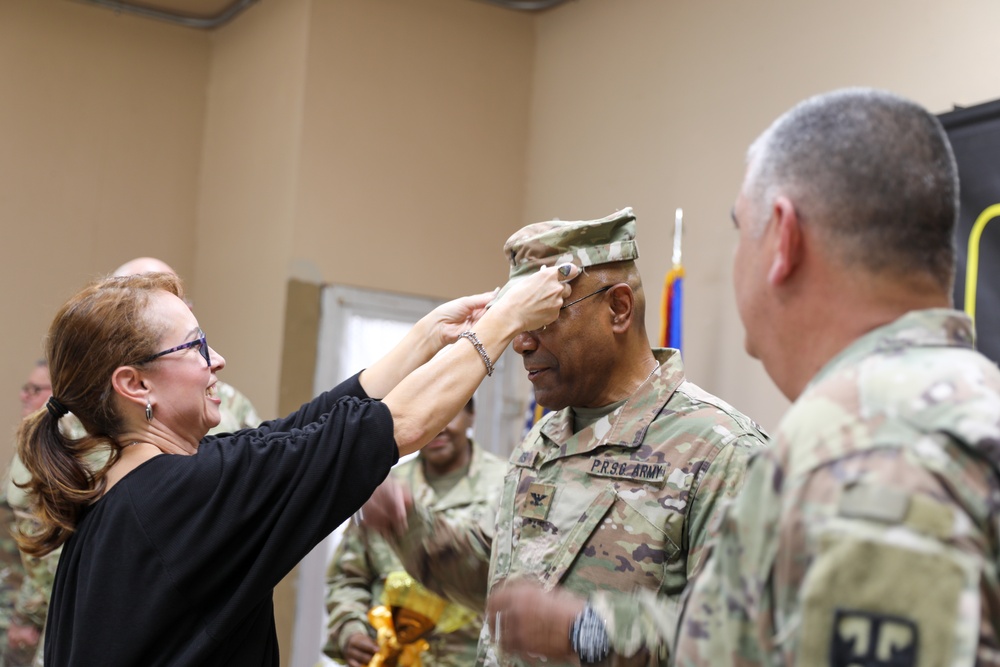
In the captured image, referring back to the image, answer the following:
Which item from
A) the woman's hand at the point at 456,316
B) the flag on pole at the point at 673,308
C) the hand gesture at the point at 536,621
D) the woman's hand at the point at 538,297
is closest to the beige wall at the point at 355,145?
the flag on pole at the point at 673,308

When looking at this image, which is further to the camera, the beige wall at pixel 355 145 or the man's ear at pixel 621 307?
the beige wall at pixel 355 145

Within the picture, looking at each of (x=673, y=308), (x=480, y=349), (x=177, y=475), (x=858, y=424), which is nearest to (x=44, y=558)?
(x=177, y=475)

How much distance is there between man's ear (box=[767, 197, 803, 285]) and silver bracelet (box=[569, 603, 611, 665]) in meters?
0.58

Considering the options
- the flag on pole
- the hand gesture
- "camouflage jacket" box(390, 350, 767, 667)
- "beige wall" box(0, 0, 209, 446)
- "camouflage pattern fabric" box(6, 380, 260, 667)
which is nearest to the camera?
the hand gesture

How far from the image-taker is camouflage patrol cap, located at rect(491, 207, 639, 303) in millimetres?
2213

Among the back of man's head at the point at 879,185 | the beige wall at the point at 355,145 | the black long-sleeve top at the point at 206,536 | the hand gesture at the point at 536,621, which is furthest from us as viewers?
the beige wall at the point at 355,145

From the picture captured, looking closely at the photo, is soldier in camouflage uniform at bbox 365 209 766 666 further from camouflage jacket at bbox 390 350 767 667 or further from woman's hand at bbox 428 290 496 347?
woman's hand at bbox 428 290 496 347

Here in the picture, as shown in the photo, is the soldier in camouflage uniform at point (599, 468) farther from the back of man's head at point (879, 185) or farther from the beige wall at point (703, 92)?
the beige wall at point (703, 92)

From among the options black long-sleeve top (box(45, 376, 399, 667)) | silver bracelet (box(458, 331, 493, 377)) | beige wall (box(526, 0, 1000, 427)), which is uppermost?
beige wall (box(526, 0, 1000, 427))

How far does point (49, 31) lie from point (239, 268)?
1.61m

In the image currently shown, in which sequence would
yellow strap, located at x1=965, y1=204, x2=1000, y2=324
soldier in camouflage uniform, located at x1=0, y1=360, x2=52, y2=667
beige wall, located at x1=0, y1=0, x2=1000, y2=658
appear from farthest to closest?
1. beige wall, located at x1=0, y1=0, x2=1000, y2=658
2. soldier in camouflage uniform, located at x1=0, y1=360, x2=52, y2=667
3. yellow strap, located at x1=965, y1=204, x2=1000, y2=324

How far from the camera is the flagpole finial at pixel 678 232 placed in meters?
4.28

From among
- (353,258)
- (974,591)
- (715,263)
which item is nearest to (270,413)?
(353,258)

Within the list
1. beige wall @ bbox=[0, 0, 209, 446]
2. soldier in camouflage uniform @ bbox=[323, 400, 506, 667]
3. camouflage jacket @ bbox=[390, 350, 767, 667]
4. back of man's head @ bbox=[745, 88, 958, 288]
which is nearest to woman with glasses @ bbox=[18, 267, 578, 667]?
camouflage jacket @ bbox=[390, 350, 767, 667]
